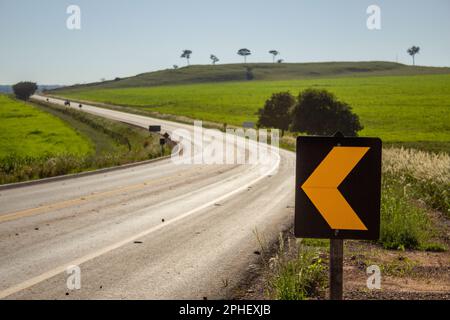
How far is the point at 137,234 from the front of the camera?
380 inches

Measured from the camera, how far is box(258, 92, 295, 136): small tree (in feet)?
170

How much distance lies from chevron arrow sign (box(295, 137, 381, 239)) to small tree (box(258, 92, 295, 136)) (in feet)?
158

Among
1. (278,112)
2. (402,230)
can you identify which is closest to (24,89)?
(278,112)

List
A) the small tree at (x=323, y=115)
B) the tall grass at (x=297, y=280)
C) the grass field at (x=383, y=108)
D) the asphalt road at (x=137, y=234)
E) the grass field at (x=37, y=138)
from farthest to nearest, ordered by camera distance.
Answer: the grass field at (x=383, y=108) < the small tree at (x=323, y=115) < the grass field at (x=37, y=138) < the asphalt road at (x=137, y=234) < the tall grass at (x=297, y=280)

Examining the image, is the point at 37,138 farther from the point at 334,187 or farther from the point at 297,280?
the point at 334,187

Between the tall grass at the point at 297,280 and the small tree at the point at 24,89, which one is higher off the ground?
the small tree at the point at 24,89

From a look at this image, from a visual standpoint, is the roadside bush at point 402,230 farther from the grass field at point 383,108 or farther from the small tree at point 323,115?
the grass field at point 383,108

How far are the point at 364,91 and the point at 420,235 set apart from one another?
9669 centimetres

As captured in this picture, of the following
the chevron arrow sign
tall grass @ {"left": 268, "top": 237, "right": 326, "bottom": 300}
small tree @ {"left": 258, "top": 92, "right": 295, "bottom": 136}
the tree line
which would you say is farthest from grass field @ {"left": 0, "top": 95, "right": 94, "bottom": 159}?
the chevron arrow sign

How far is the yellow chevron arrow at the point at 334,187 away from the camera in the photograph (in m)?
3.53

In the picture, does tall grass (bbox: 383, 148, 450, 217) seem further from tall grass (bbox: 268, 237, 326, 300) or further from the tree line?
the tree line

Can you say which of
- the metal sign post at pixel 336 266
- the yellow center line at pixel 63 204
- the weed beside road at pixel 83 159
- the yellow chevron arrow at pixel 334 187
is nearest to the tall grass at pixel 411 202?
the metal sign post at pixel 336 266
